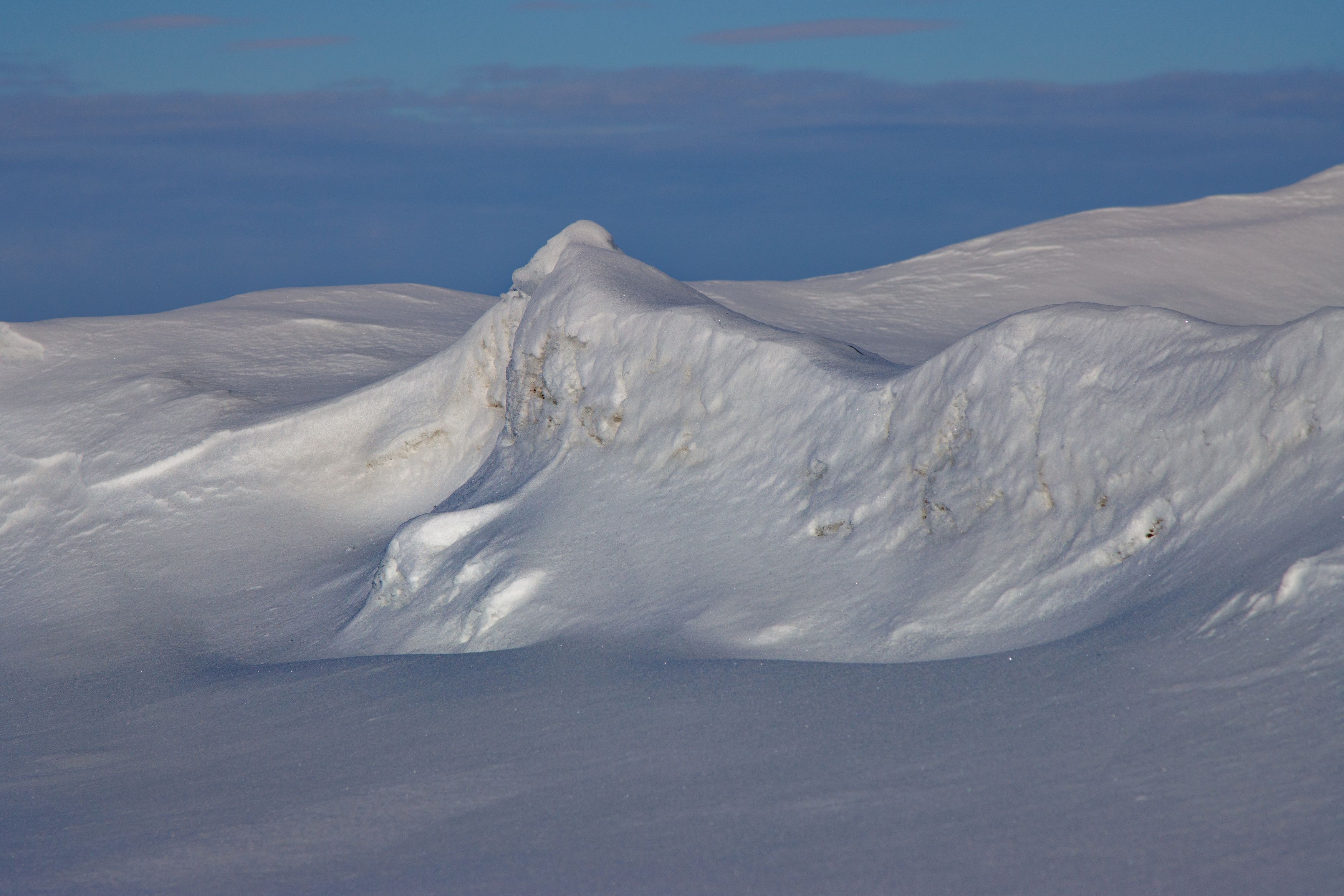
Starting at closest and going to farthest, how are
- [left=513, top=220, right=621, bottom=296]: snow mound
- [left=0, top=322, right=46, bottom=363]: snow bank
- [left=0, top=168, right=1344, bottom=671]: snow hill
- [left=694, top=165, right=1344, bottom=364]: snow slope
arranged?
[left=0, top=168, right=1344, bottom=671]: snow hill
[left=513, top=220, right=621, bottom=296]: snow mound
[left=0, top=322, right=46, bottom=363]: snow bank
[left=694, top=165, right=1344, bottom=364]: snow slope

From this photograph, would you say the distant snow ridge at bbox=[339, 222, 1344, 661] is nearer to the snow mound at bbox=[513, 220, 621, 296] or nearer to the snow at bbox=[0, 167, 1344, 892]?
the snow at bbox=[0, 167, 1344, 892]

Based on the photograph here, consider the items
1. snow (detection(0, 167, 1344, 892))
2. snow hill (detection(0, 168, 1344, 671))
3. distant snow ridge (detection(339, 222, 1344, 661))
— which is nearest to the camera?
snow (detection(0, 167, 1344, 892))

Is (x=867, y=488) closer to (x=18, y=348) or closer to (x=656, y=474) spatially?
(x=656, y=474)

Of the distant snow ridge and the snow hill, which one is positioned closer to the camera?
the distant snow ridge

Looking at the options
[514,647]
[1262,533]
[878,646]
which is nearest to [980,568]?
[878,646]

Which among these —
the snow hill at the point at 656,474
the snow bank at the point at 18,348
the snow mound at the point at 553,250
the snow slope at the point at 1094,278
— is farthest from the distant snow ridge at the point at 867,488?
the snow bank at the point at 18,348

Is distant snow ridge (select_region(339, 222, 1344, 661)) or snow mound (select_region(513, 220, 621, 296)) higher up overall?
snow mound (select_region(513, 220, 621, 296))

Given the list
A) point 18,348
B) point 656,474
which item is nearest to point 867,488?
point 656,474

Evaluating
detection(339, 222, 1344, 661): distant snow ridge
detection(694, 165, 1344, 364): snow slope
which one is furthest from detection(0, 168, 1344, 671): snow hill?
detection(694, 165, 1344, 364): snow slope
